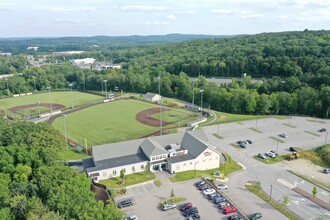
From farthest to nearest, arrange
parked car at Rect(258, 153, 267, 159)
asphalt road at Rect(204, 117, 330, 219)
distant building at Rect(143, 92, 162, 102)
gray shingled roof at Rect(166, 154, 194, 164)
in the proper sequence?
1. distant building at Rect(143, 92, 162, 102)
2. parked car at Rect(258, 153, 267, 159)
3. gray shingled roof at Rect(166, 154, 194, 164)
4. asphalt road at Rect(204, 117, 330, 219)

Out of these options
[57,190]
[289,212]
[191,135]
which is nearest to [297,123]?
[191,135]

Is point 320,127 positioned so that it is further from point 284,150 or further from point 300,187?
point 300,187

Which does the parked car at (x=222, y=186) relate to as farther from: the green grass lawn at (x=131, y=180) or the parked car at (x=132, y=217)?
the parked car at (x=132, y=217)

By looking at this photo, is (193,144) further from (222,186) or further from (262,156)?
(262,156)

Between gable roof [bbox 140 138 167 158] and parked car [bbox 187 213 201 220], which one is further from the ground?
gable roof [bbox 140 138 167 158]

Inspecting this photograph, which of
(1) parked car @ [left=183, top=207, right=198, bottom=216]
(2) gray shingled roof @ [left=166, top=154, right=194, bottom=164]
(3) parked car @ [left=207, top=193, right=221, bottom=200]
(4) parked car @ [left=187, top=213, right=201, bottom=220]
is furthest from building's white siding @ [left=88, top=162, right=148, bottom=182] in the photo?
(4) parked car @ [left=187, top=213, right=201, bottom=220]

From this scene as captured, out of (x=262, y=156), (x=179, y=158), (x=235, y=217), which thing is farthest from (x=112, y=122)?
(x=235, y=217)

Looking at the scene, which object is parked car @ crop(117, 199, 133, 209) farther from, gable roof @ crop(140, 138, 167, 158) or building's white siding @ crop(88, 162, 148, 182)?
gable roof @ crop(140, 138, 167, 158)
